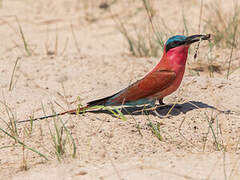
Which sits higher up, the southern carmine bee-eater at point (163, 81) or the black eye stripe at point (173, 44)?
the black eye stripe at point (173, 44)

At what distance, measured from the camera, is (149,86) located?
3.07 meters

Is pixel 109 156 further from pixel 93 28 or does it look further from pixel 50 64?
pixel 93 28

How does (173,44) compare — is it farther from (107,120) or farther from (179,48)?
(107,120)

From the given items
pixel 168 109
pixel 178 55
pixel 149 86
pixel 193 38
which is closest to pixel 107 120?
pixel 149 86

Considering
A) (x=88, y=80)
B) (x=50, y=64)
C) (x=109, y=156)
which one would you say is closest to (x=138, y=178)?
(x=109, y=156)

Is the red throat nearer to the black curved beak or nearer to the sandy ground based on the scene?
the black curved beak

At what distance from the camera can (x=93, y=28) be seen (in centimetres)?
644

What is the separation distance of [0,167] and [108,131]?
28.9 inches

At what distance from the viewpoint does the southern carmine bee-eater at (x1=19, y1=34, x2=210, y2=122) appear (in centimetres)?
303

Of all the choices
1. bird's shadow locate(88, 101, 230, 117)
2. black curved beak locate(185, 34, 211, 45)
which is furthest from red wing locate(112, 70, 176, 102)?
black curved beak locate(185, 34, 211, 45)

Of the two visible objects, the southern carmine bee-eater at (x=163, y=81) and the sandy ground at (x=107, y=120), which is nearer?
the sandy ground at (x=107, y=120)

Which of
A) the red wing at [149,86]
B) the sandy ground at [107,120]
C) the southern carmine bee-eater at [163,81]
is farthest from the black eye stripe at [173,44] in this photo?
the sandy ground at [107,120]

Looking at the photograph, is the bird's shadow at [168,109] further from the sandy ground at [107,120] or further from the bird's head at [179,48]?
the bird's head at [179,48]

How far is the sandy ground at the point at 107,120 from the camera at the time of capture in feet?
7.44
